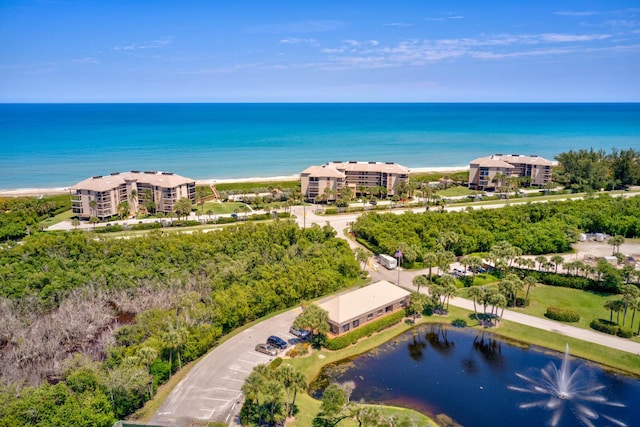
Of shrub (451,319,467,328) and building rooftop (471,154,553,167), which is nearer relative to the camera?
shrub (451,319,467,328)

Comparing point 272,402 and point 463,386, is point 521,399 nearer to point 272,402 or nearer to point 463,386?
point 463,386

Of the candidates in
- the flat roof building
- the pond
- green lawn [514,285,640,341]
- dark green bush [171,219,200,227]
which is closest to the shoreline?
dark green bush [171,219,200,227]

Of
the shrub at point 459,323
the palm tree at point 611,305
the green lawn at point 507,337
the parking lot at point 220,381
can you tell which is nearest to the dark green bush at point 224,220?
the parking lot at point 220,381

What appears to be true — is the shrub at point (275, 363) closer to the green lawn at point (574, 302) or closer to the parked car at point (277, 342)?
the parked car at point (277, 342)

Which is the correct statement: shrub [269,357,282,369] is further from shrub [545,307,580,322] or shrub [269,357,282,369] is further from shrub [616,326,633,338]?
shrub [616,326,633,338]

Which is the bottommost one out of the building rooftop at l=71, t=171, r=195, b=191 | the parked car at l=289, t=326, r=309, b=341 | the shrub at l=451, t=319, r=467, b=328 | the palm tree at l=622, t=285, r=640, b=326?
the shrub at l=451, t=319, r=467, b=328

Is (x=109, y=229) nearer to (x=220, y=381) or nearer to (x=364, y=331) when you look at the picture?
(x=220, y=381)

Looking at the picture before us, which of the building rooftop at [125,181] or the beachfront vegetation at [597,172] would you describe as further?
the beachfront vegetation at [597,172]
